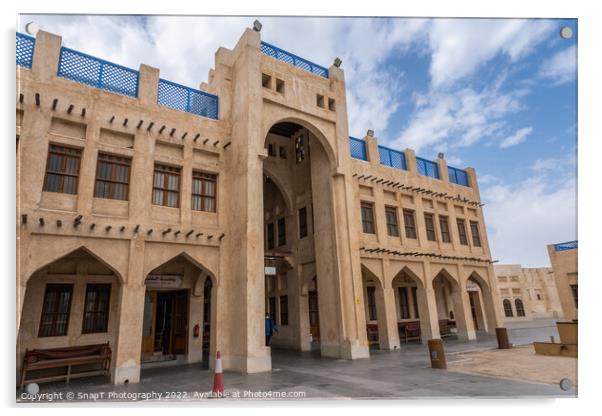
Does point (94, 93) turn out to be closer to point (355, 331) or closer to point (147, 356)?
point (147, 356)

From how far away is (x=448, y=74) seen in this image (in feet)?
27.3

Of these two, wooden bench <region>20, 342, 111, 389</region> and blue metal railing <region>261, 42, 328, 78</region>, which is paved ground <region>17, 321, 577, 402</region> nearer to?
wooden bench <region>20, 342, 111, 389</region>

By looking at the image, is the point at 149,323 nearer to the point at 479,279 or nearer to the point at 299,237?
the point at 299,237

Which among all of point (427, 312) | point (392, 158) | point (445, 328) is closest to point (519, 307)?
point (445, 328)

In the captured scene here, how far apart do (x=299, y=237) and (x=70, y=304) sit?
31.9ft

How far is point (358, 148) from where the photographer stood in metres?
19.1

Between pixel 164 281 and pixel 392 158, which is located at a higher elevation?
pixel 392 158

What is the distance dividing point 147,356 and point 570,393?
12751 mm

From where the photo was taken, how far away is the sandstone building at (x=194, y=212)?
33.8ft

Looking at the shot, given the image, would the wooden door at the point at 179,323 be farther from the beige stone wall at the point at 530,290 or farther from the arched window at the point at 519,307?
the arched window at the point at 519,307

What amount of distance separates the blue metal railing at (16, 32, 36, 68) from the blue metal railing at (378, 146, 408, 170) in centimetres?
1513

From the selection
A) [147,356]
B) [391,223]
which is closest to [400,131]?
[391,223]

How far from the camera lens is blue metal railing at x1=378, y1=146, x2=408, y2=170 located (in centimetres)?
2000

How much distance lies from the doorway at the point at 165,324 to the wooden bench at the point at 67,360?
246 cm
